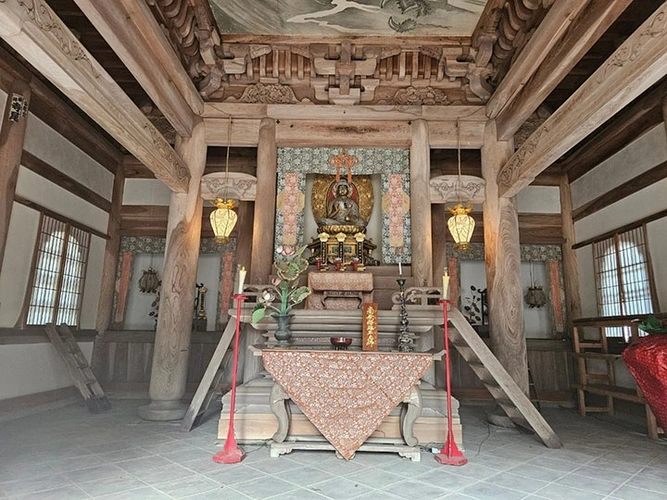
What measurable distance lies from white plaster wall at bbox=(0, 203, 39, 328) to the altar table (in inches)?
147

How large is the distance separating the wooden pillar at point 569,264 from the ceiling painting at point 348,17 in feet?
12.0

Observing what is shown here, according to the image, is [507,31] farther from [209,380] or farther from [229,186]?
[209,380]

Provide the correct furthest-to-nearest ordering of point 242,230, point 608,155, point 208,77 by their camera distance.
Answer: point 242,230, point 608,155, point 208,77

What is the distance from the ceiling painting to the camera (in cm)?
507

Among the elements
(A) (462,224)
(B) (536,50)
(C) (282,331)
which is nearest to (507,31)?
(B) (536,50)

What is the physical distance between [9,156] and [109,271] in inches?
110

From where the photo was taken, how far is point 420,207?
5.75 m

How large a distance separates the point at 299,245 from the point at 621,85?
405 centimetres

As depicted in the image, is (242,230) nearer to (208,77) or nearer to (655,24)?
(208,77)

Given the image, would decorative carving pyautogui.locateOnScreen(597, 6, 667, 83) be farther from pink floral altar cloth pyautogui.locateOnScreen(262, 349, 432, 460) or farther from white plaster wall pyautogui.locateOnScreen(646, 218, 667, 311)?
white plaster wall pyautogui.locateOnScreen(646, 218, 667, 311)

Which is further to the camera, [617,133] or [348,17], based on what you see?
[617,133]

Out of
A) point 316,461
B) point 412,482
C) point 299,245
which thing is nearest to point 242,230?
point 299,245

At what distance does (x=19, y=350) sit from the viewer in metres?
5.28

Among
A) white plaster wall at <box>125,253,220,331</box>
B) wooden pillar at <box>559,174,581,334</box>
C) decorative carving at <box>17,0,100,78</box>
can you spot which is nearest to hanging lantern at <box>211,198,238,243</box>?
decorative carving at <box>17,0,100,78</box>
